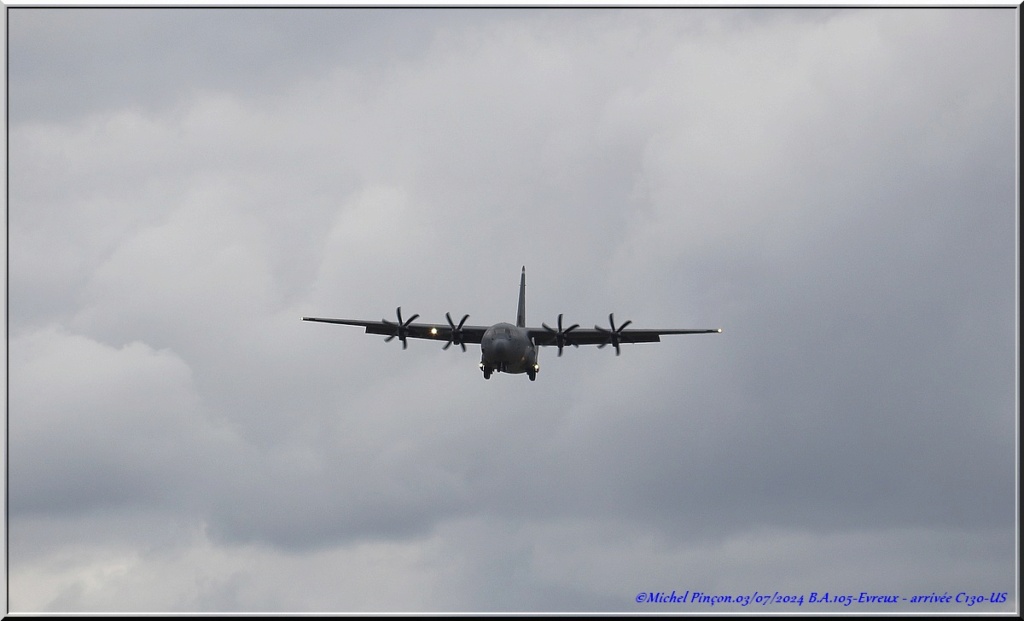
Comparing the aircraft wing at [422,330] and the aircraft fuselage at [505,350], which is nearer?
the aircraft fuselage at [505,350]

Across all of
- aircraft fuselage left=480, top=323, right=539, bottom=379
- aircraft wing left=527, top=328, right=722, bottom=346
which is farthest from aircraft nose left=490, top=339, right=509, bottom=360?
aircraft wing left=527, top=328, right=722, bottom=346

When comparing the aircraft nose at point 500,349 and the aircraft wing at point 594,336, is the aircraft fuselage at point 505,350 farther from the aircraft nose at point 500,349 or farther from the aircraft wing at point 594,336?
the aircraft wing at point 594,336

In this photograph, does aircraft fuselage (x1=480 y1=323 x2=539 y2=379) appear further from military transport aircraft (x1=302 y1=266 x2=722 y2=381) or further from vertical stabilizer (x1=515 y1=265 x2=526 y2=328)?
vertical stabilizer (x1=515 y1=265 x2=526 y2=328)

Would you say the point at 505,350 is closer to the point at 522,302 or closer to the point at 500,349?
the point at 500,349

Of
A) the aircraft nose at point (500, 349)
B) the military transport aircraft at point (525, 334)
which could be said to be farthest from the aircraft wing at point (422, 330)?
the aircraft nose at point (500, 349)

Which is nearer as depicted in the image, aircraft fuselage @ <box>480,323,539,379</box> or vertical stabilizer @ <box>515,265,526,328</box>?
aircraft fuselage @ <box>480,323,539,379</box>

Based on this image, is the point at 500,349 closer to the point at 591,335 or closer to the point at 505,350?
the point at 505,350

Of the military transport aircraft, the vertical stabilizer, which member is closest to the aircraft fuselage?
the military transport aircraft

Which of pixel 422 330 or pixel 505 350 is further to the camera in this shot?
pixel 422 330

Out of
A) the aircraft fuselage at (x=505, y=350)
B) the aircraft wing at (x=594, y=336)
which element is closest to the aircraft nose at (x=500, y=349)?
the aircraft fuselage at (x=505, y=350)

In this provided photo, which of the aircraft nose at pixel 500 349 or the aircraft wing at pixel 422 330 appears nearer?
the aircraft nose at pixel 500 349

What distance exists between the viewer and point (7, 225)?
4359 centimetres

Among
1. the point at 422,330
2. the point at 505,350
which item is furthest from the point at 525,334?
the point at 422,330

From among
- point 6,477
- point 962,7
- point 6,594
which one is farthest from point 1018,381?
point 6,594
